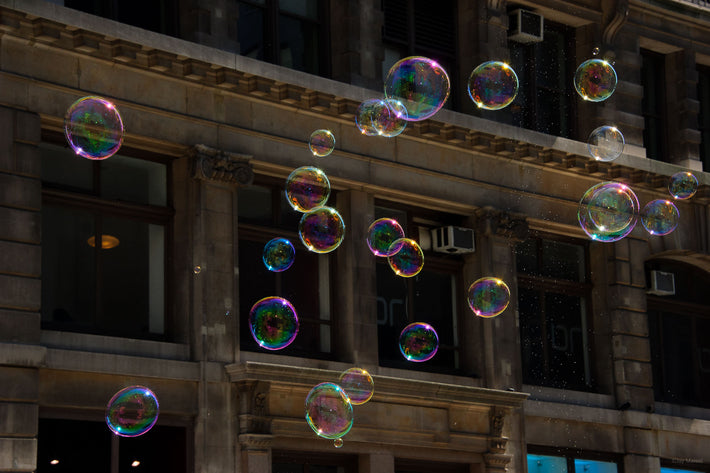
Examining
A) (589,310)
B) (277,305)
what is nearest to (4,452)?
(277,305)

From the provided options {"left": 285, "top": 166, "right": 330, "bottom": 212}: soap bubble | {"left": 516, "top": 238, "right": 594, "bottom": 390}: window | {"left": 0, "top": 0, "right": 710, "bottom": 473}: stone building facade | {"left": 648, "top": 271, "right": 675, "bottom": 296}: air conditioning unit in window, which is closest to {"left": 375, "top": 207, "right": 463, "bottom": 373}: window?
{"left": 0, "top": 0, "right": 710, "bottom": 473}: stone building facade

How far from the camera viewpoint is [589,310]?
28.0 meters

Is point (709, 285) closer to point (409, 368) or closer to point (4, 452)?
point (409, 368)

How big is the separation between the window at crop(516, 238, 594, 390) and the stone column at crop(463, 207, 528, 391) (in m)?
0.64

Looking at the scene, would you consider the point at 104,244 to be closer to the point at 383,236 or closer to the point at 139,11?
the point at 139,11

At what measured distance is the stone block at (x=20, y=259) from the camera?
64.5 feet

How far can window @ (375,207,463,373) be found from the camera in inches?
977

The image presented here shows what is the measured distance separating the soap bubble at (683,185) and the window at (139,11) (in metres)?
10.1

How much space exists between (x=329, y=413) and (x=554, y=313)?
8.69 meters

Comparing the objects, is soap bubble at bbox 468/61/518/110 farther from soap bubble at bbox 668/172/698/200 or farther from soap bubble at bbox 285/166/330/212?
soap bubble at bbox 668/172/698/200

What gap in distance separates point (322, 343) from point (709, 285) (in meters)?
10.9

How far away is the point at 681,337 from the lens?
2991 centimetres

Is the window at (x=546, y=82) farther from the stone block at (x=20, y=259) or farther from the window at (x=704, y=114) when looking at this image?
the stone block at (x=20, y=259)

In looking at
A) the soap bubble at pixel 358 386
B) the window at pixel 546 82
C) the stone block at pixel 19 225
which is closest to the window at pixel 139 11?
the stone block at pixel 19 225
